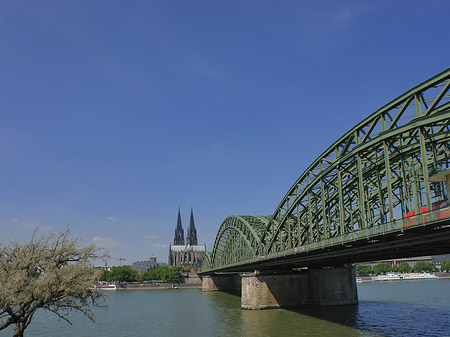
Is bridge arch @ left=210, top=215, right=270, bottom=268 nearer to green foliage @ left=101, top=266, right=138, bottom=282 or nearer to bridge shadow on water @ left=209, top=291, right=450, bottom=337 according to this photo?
bridge shadow on water @ left=209, top=291, right=450, bottom=337

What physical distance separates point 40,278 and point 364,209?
26248mm

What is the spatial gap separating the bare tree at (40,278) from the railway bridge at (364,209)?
22.0m

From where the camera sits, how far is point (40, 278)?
23.9 meters

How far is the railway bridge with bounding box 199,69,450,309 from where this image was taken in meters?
29.9

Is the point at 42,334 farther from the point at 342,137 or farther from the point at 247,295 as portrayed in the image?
the point at 342,137

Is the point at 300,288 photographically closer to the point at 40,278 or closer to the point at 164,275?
the point at 40,278

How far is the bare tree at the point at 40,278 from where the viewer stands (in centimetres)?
2345

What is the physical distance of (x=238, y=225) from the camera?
101062mm

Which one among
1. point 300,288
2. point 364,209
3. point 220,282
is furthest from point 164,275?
point 364,209

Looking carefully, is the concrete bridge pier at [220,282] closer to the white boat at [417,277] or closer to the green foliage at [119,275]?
the green foliage at [119,275]

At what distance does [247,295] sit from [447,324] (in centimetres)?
2828

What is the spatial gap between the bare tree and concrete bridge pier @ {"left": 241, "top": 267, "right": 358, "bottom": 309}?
124ft

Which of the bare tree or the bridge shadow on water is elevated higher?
the bare tree

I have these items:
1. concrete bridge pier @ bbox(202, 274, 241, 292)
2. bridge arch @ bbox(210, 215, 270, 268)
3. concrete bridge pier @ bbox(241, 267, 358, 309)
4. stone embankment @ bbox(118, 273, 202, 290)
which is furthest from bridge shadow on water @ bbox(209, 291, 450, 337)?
stone embankment @ bbox(118, 273, 202, 290)
